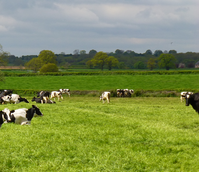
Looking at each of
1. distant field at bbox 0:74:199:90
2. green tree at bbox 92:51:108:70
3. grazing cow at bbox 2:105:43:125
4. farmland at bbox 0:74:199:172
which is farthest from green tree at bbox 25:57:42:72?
grazing cow at bbox 2:105:43:125

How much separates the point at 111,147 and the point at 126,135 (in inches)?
79.8

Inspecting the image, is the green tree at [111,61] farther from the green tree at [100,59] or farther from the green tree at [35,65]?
the green tree at [35,65]

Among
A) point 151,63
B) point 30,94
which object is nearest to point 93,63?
point 151,63

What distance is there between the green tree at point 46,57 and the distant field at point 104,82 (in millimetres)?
57097

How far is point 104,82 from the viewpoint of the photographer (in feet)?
229

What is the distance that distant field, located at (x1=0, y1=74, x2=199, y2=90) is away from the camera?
208ft

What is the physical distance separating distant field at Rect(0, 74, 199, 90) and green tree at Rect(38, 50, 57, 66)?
187 ft

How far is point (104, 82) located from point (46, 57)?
232 ft

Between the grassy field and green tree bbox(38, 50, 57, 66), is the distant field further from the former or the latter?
green tree bbox(38, 50, 57, 66)

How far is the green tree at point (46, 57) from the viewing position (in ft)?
438

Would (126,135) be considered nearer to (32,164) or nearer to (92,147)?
(92,147)

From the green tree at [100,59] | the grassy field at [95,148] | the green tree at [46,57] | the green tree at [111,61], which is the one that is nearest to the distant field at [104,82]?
the grassy field at [95,148]

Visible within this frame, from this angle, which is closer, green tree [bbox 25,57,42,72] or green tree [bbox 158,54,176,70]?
green tree [bbox 25,57,42,72]

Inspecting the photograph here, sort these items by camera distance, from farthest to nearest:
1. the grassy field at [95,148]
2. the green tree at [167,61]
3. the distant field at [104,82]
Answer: the green tree at [167,61], the distant field at [104,82], the grassy field at [95,148]
